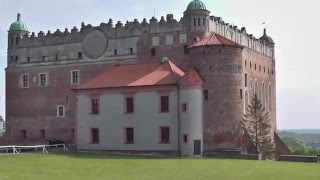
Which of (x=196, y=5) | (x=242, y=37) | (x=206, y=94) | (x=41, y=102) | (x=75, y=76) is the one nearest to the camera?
(x=206, y=94)

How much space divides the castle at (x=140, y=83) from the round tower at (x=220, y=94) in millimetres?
85

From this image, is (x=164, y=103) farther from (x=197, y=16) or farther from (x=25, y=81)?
(x=25, y=81)

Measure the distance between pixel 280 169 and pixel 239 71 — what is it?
15760mm

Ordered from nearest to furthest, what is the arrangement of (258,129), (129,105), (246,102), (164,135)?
(164,135), (129,105), (258,129), (246,102)

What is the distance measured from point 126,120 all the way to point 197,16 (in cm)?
1244

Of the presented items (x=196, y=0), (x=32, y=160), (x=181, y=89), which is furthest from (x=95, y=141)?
(x=196, y=0)

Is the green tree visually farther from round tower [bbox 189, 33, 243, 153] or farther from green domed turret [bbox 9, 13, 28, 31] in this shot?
green domed turret [bbox 9, 13, 28, 31]

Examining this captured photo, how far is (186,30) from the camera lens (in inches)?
2094

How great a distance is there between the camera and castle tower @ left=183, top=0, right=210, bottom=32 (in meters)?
52.4

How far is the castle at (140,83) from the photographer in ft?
153

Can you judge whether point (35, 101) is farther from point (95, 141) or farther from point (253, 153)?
point (253, 153)

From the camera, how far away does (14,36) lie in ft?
212

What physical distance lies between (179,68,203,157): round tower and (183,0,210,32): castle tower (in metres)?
7.86

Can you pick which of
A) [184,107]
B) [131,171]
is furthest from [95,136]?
[131,171]
